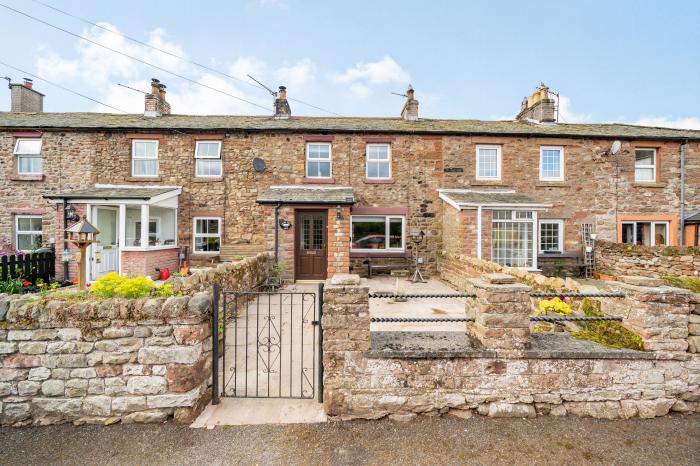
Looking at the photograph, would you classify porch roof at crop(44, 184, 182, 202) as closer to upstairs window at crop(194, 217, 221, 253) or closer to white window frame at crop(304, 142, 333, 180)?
upstairs window at crop(194, 217, 221, 253)

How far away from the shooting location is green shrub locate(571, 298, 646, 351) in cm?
379

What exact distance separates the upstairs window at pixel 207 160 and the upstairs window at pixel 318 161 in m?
3.90

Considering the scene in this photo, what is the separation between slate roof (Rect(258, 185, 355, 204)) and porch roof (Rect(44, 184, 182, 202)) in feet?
12.7

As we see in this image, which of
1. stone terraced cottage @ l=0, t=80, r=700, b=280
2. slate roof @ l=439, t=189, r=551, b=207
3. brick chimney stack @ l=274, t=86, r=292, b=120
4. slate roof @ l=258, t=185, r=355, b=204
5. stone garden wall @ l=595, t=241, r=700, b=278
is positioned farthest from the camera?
brick chimney stack @ l=274, t=86, r=292, b=120

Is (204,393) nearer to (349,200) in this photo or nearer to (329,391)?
(329,391)

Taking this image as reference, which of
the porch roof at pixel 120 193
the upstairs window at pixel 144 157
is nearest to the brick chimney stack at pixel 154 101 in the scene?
the upstairs window at pixel 144 157

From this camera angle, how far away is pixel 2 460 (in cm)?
298

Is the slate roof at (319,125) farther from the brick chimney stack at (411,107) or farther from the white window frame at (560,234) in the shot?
the white window frame at (560,234)

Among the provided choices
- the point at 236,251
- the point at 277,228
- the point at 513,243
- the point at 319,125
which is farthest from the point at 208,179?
the point at 513,243

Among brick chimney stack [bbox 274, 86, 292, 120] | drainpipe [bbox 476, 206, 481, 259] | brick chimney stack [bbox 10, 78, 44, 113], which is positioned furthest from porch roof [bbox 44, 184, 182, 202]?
drainpipe [bbox 476, 206, 481, 259]

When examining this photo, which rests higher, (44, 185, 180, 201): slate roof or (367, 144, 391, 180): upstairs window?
(367, 144, 391, 180): upstairs window

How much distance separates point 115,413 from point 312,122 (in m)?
12.6

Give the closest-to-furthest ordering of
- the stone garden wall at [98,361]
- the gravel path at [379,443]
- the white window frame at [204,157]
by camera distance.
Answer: the gravel path at [379,443]
the stone garden wall at [98,361]
the white window frame at [204,157]

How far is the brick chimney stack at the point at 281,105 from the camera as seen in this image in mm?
14180
